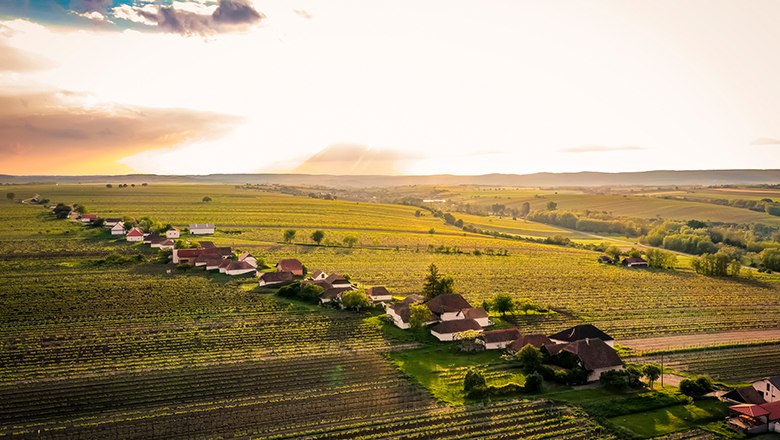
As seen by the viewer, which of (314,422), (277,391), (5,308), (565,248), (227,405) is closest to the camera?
(314,422)

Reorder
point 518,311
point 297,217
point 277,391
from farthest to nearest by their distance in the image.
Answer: point 297,217 → point 518,311 → point 277,391

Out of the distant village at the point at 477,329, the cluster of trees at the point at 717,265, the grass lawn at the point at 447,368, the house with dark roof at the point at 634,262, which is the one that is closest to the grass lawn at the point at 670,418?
the distant village at the point at 477,329

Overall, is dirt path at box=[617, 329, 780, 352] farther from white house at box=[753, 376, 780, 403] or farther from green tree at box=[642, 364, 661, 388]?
white house at box=[753, 376, 780, 403]

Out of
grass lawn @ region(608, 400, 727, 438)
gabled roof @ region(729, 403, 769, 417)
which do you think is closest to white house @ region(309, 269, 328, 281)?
grass lawn @ region(608, 400, 727, 438)

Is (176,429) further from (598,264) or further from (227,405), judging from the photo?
(598,264)

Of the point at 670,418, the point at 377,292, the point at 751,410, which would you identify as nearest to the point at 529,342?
the point at 670,418

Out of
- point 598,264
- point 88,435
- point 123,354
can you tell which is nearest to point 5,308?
point 123,354
